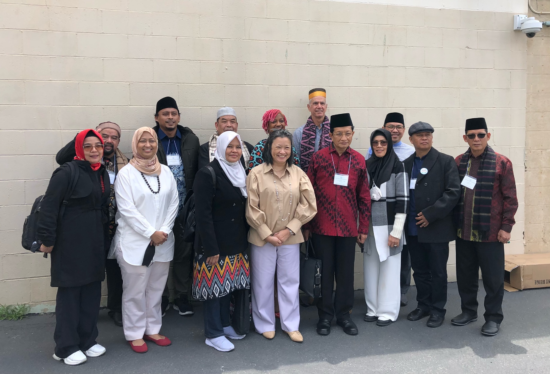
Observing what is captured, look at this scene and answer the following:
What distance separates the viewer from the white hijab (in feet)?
10.9

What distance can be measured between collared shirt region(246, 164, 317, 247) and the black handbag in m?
0.26

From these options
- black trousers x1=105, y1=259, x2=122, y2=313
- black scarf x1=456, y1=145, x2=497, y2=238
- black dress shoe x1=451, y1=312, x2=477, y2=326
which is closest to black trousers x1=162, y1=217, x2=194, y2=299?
black trousers x1=105, y1=259, x2=122, y2=313

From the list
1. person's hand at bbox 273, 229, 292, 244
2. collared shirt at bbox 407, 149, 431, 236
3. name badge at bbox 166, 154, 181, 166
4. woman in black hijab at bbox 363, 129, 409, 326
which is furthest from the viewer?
name badge at bbox 166, 154, 181, 166

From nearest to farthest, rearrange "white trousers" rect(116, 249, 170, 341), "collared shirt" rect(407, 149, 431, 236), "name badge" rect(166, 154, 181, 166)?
Result: 1. "white trousers" rect(116, 249, 170, 341)
2. "collared shirt" rect(407, 149, 431, 236)
3. "name badge" rect(166, 154, 181, 166)

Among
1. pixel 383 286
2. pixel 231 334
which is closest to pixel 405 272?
Result: pixel 383 286

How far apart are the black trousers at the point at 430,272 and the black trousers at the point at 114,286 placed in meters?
2.64

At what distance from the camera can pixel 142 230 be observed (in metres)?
3.20

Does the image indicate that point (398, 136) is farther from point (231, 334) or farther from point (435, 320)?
point (231, 334)

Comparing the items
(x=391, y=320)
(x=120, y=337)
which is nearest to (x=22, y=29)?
(x=120, y=337)

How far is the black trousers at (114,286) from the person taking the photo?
150 inches

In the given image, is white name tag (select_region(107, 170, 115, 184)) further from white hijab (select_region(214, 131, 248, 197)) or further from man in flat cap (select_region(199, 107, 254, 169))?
white hijab (select_region(214, 131, 248, 197))

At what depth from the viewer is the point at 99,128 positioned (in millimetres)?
3822

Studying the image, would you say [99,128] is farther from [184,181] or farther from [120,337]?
[120,337]

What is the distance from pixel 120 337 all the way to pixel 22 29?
2.86 meters
